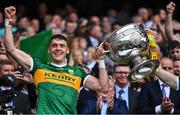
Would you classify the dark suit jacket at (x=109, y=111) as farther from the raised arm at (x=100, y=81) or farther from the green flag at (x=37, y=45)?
the green flag at (x=37, y=45)

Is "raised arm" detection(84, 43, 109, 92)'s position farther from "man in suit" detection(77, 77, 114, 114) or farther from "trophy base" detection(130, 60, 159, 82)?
"trophy base" detection(130, 60, 159, 82)

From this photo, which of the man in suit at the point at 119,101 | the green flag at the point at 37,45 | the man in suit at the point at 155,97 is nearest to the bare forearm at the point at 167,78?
the man in suit at the point at 155,97

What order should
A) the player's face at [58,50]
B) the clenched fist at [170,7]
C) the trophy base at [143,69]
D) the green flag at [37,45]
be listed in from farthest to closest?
1. the green flag at [37,45]
2. the clenched fist at [170,7]
3. the player's face at [58,50]
4. the trophy base at [143,69]

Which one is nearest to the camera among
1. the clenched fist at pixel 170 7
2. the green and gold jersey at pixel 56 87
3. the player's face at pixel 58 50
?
the green and gold jersey at pixel 56 87

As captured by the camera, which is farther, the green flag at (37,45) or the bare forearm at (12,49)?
the green flag at (37,45)

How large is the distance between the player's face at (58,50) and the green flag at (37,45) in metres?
2.52

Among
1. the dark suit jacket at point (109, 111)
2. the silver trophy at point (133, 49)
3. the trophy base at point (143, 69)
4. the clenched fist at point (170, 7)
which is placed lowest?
the dark suit jacket at point (109, 111)

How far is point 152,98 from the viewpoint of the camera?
11.8m

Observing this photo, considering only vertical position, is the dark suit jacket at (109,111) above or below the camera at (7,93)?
below

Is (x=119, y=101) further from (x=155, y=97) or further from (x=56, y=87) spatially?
(x=56, y=87)

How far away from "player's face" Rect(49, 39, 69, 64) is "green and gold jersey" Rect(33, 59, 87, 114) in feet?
0.34

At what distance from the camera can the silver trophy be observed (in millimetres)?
9844

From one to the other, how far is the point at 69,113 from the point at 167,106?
1466 millimetres

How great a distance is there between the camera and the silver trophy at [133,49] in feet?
32.3
